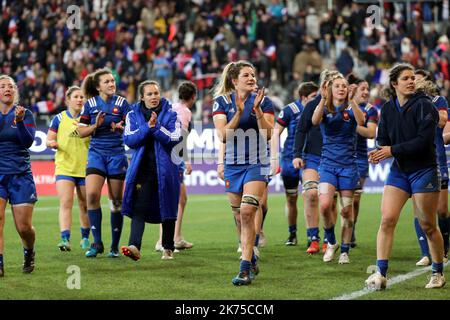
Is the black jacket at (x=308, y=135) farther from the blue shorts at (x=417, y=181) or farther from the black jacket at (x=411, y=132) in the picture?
the blue shorts at (x=417, y=181)

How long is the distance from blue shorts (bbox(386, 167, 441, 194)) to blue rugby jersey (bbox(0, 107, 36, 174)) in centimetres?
406

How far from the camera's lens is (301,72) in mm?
26594

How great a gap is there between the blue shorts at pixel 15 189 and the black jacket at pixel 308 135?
12.5 ft

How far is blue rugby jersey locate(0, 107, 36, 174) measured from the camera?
10016 millimetres

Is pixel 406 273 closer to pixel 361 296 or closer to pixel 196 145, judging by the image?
pixel 361 296

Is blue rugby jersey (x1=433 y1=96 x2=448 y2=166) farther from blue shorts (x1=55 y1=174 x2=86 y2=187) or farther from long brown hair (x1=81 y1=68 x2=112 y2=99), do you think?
blue shorts (x1=55 y1=174 x2=86 y2=187)

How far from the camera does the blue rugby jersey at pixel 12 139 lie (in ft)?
32.9

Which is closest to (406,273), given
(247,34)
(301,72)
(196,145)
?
(196,145)

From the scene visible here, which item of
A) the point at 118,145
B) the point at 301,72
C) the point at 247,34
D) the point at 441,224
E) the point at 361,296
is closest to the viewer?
the point at 361,296

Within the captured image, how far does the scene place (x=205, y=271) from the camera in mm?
10586

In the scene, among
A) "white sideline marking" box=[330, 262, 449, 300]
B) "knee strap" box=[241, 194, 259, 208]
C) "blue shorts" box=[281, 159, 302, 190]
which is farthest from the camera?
"blue shorts" box=[281, 159, 302, 190]

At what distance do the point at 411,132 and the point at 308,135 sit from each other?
4211 millimetres

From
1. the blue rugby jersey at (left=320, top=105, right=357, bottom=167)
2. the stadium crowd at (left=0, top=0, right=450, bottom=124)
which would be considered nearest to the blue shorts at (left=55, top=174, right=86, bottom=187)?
the blue rugby jersey at (left=320, top=105, right=357, bottom=167)

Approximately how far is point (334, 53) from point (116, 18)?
7.20m
